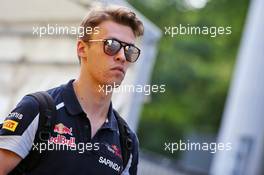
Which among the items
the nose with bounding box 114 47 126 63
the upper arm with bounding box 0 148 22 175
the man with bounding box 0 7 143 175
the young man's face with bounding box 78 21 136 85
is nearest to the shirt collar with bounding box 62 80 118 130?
the man with bounding box 0 7 143 175

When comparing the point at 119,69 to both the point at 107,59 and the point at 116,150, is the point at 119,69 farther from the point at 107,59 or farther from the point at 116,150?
the point at 116,150

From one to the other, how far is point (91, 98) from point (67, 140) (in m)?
0.26

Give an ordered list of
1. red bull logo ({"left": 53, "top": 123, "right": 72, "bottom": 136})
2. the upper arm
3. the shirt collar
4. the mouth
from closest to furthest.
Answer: the upper arm → red bull logo ({"left": 53, "top": 123, "right": 72, "bottom": 136}) → the shirt collar → the mouth

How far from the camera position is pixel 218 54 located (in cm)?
2652

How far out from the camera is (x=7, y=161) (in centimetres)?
268

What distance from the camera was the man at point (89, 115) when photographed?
106 inches

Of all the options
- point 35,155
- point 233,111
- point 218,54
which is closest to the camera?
point 35,155

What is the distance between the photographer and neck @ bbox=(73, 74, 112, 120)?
299 centimetres

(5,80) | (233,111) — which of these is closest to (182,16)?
(233,111)

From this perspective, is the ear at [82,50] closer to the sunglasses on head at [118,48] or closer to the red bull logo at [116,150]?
the sunglasses on head at [118,48]

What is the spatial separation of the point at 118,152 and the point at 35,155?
0.43m

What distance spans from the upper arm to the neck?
420 mm

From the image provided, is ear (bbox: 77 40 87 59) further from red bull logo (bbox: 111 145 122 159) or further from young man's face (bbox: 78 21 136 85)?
red bull logo (bbox: 111 145 122 159)

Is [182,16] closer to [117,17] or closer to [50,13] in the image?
[50,13]
